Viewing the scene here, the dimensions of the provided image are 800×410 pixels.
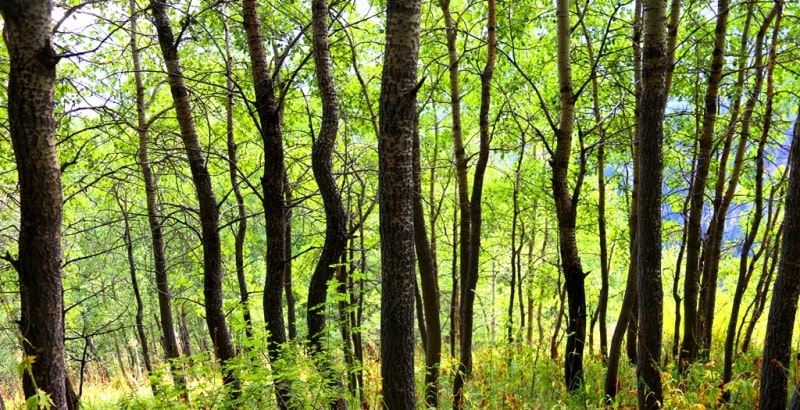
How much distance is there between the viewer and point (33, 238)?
297 cm

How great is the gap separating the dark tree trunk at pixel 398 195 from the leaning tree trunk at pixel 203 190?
246 cm

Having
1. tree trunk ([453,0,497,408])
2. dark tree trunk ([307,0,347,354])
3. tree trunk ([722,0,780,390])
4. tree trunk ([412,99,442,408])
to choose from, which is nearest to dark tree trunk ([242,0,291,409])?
dark tree trunk ([307,0,347,354])

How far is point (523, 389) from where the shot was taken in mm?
6402

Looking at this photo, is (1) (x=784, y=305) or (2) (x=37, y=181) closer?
(2) (x=37, y=181)

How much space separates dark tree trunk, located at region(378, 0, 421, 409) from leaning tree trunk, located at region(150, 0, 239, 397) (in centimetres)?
246

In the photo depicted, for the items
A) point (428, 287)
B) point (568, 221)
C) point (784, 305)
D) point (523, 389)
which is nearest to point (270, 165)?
point (428, 287)

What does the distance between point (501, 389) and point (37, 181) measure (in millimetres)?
4345

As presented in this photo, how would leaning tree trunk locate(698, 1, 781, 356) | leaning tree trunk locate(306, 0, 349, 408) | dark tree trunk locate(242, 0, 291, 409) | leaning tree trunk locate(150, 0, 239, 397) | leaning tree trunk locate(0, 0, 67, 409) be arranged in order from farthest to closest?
leaning tree trunk locate(698, 1, 781, 356)
leaning tree trunk locate(150, 0, 239, 397)
leaning tree trunk locate(306, 0, 349, 408)
dark tree trunk locate(242, 0, 291, 409)
leaning tree trunk locate(0, 0, 67, 409)

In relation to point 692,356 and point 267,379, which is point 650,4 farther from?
point 692,356

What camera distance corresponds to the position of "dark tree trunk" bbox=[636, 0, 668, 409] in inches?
154

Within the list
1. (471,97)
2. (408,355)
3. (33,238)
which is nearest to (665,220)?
(471,97)

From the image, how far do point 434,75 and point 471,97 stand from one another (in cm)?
115

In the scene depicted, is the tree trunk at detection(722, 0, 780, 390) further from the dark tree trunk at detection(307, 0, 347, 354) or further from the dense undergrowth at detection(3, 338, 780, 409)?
the dark tree trunk at detection(307, 0, 347, 354)

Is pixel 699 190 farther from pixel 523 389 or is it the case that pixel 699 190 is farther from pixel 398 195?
pixel 398 195
